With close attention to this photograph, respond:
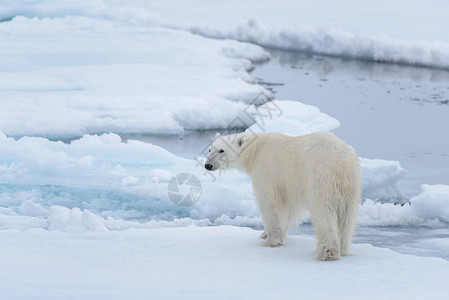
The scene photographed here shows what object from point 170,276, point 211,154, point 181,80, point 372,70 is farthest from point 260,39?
point 170,276

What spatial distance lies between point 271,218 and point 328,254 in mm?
490

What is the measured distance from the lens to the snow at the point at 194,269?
3.24 m

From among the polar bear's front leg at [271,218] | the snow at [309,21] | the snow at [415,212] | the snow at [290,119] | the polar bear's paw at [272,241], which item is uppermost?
the snow at [309,21]

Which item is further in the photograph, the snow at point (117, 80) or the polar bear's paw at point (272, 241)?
the snow at point (117, 80)

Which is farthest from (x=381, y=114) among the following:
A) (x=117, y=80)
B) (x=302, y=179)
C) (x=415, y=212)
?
(x=302, y=179)

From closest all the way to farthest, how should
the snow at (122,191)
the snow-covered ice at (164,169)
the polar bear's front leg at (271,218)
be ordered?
the snow-covered ice at (164,169), the polar bear's front leg at (271,218), the snow at (122,191)

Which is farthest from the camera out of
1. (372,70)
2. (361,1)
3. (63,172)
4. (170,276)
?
(361,1)

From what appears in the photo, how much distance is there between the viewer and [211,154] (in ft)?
14.4

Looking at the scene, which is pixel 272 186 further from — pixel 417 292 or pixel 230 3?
pixel 230 3

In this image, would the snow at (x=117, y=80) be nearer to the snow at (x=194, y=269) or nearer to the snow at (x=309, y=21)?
the snow at (x=309, y=21)

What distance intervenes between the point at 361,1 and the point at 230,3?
11.4 ft

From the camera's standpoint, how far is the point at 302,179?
4012 mm

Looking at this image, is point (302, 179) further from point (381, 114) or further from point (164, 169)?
point (381, 114)

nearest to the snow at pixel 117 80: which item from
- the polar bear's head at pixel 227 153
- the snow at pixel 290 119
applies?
the snow at pixel 290 119
